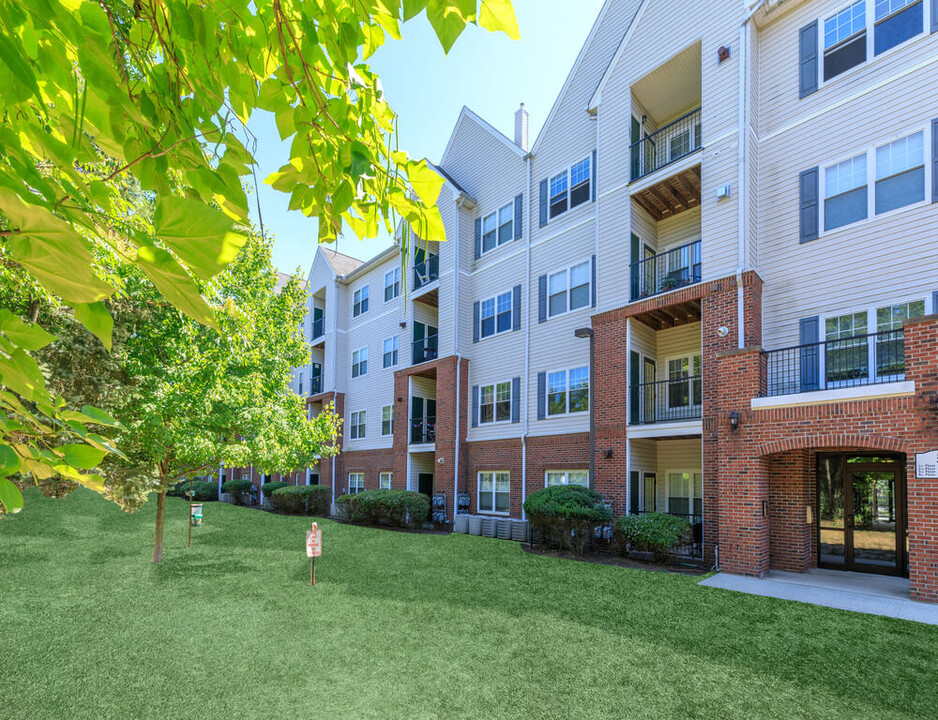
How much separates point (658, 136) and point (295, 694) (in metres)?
17.2

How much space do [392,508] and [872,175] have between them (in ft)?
55.9

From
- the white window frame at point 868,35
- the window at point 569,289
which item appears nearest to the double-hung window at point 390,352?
the window at point 569,289

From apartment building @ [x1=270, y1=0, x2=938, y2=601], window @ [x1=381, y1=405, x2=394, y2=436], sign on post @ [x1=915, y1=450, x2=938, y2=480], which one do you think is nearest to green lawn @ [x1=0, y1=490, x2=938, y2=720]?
sign on post @ [x1=915, y1=450, x2=938, y2=480]

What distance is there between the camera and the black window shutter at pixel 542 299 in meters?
18.9

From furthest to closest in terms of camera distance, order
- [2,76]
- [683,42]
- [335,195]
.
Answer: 1. [683,42]
2. [335,195]
3. [2,76]

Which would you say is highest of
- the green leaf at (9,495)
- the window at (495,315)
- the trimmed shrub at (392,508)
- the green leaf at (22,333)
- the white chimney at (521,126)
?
the white chimney at (521,126)

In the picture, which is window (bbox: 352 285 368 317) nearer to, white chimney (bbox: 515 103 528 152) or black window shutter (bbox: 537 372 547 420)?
white chimney (bbox: 515 103 528 152)

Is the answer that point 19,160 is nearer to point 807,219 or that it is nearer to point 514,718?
point 514,718

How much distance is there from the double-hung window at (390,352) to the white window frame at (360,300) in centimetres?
333

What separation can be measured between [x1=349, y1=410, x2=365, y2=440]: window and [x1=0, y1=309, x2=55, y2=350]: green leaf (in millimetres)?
26493

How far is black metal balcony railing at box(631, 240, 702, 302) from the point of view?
1495 centimetres

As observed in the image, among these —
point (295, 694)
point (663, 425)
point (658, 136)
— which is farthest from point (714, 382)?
point (295, 694)

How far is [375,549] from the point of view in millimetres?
14539

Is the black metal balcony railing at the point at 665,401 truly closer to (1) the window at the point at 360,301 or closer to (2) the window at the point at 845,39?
(2) the window at the point at 845,39
